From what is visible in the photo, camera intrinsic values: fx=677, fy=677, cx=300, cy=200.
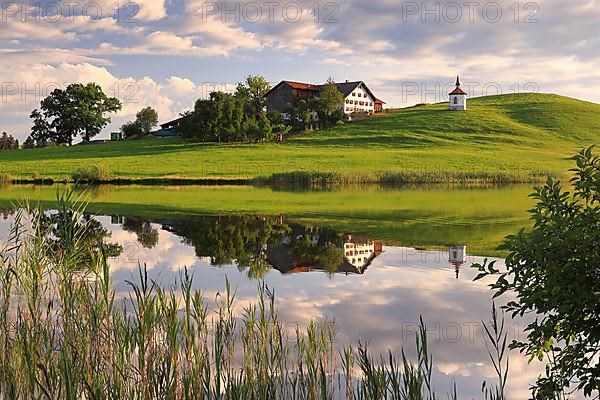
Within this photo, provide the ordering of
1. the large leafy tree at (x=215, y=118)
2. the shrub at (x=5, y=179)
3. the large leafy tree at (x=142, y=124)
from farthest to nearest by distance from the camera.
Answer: the large leafy tree at (x=142, y=124) → the large leafy tree at (x=215, y=118) → the shrub at (x=5, y=179)

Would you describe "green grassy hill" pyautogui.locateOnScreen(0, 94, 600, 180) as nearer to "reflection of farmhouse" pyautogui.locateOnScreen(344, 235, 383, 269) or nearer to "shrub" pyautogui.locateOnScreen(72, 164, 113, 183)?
"shrub" pyautogui.locateOnScreen(72, 164, 113, 183)

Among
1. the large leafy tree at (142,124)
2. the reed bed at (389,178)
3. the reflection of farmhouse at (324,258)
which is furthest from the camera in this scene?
the large leafy tree at (142,124)

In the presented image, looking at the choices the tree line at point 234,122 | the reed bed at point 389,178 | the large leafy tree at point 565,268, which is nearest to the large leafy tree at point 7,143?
the tree line at point 234,122

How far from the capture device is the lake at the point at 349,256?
1181cm

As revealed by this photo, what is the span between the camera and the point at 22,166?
79.3m

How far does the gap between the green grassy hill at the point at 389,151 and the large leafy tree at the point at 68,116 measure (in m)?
18.8

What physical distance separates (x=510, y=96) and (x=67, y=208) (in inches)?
5939

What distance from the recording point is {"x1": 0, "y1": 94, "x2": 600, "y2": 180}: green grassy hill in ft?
242

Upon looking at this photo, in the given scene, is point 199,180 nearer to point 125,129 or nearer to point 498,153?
point 498,153

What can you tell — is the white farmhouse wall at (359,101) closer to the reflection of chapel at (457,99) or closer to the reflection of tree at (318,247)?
the reflection of chapel at (457,99)

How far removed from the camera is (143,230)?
2953 cm

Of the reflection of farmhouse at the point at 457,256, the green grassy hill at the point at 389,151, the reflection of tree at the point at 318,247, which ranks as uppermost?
the green grassy hill at the point at 389,151

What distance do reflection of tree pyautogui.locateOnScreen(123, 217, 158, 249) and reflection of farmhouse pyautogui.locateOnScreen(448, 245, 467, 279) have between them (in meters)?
10.4

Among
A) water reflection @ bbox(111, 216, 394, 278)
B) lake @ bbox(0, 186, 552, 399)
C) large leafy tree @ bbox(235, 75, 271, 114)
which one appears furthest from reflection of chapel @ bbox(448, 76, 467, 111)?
water reflection @ bbox(111, 216, 394, 278)
